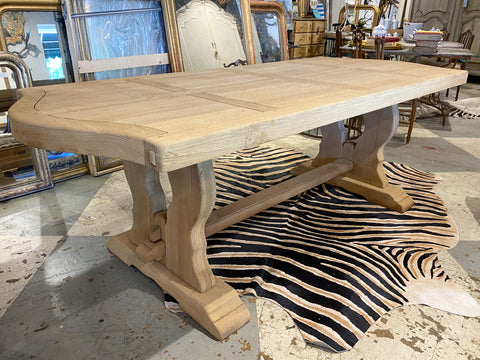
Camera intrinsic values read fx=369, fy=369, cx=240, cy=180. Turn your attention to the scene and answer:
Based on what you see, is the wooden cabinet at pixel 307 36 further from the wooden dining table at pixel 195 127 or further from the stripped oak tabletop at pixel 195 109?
the stripped oak tabletop at pixel 195 109

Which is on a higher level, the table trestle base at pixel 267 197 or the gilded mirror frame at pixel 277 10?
the gilded mirror frame at pixel 277 10

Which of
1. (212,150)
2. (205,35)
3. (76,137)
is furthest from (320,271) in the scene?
(205,35)

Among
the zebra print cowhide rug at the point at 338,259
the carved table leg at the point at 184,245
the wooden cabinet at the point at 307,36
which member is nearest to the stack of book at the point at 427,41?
the zebra print cowhide rug at the point at 338,259

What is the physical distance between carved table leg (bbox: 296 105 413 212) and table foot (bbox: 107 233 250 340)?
115cm

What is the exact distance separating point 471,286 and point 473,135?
2.46 m

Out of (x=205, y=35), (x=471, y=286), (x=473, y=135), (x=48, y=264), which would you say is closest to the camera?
(x=471, y=286)

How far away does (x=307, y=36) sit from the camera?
653cm

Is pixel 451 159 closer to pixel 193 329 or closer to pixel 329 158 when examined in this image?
pixel 329 158

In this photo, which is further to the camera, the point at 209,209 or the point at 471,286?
the point at 471,286

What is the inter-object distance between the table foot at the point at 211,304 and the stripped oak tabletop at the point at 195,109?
0.59 meters

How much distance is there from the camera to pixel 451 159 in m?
2.81

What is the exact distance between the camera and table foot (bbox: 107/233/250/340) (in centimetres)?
120

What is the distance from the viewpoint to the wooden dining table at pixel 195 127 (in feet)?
2.81

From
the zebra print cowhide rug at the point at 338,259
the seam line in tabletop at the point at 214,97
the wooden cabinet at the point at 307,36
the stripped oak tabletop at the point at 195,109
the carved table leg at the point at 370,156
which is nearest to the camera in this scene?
the stripped oak tabletop at the point at 195,109
